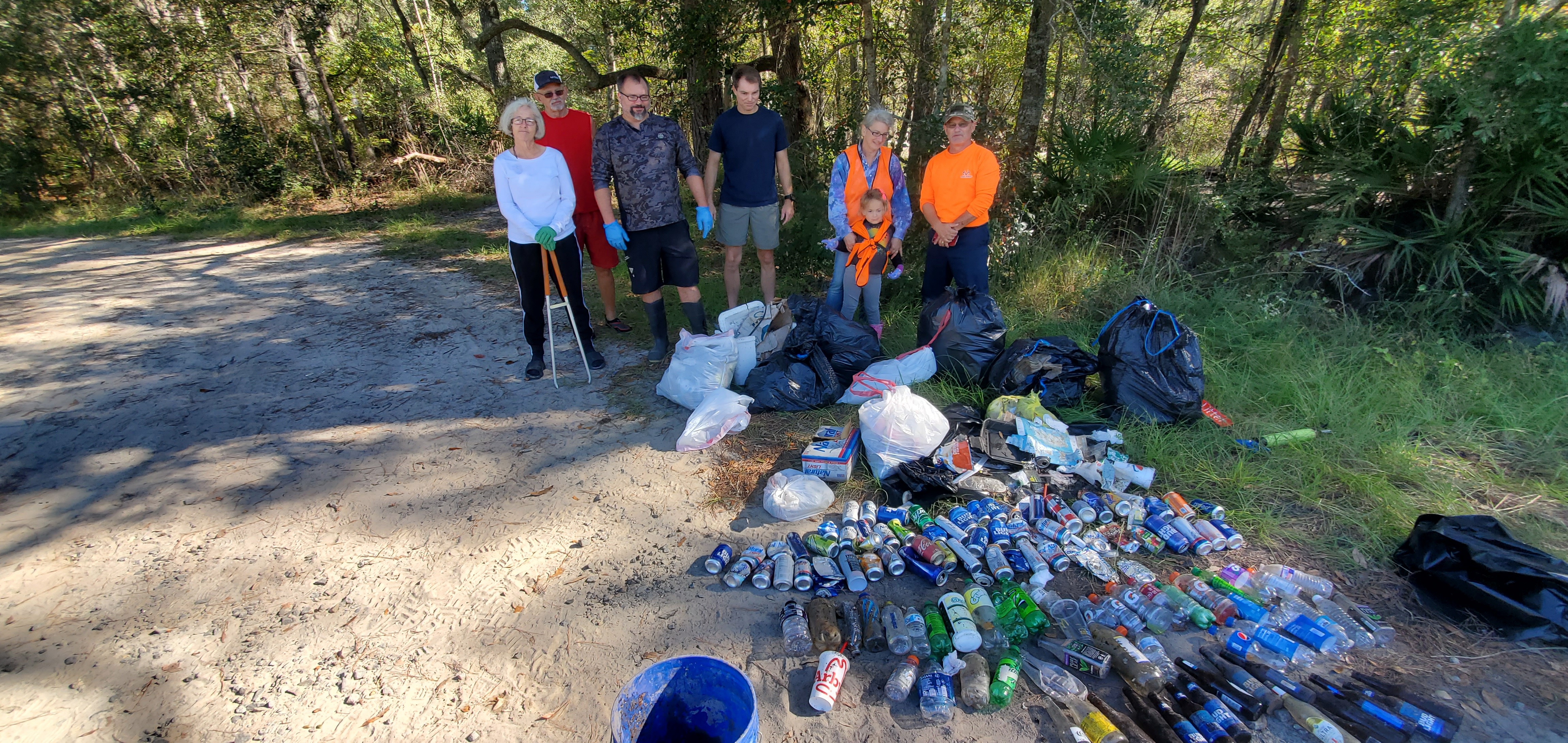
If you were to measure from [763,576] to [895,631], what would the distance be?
1.91ft

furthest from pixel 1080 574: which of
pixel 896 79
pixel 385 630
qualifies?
pixel 896 79

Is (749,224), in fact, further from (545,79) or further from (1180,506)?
(1180,506)

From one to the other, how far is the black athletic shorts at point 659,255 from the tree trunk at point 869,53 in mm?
2560

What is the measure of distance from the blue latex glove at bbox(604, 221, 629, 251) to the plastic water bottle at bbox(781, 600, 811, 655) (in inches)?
107

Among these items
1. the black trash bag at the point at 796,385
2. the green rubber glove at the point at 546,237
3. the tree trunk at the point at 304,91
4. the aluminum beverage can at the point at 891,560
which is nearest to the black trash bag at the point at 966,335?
the black trash bag at the point at 796,385

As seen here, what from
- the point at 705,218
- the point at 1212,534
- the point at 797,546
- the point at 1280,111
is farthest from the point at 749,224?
the point at 1280,111

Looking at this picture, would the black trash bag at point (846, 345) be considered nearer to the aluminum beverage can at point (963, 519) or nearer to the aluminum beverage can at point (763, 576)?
the aluminum beverage can at point (963, 519)

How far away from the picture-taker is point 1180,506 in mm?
3037

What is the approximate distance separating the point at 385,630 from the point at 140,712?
2.34 ft

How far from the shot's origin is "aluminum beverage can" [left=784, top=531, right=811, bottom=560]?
9.21 feet

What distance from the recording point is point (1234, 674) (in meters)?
2.20

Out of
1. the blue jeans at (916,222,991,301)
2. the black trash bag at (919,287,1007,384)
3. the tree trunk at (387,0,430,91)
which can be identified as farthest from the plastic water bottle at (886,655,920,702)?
the tree trunk at (387,0,430,91)

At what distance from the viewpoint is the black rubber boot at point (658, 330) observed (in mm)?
4625

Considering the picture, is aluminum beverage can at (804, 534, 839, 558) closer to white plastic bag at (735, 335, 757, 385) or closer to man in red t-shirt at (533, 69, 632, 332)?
white plastic bag at (735, 335, 757, 385)
